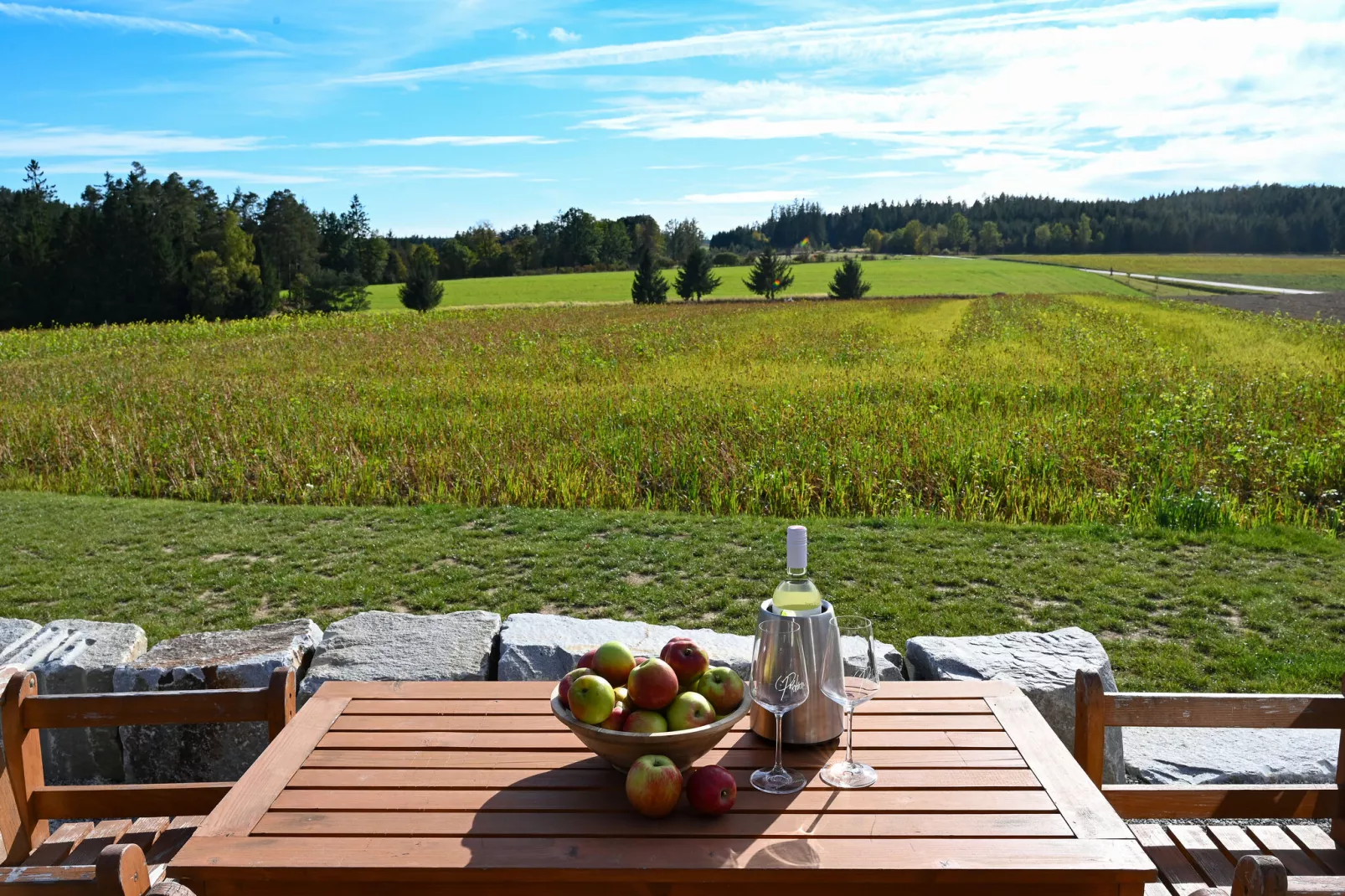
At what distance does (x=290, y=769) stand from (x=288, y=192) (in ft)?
215

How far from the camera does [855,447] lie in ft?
31.7

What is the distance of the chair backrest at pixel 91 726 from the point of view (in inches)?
104

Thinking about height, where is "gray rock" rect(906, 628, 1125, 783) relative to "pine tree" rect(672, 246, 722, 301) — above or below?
below

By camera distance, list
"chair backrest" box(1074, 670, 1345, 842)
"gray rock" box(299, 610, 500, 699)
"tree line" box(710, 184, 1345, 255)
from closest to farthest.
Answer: "chair backrest" box(1074, 670, 1345, 842) → "gray rock" box(299, 610, 500, 699) → "tree line" box(710, 184, 1345, 255)

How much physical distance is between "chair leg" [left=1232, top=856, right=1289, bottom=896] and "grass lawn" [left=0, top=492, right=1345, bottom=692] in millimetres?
3624

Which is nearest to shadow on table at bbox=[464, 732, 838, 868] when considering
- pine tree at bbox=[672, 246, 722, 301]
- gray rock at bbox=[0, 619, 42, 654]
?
gray rock at bbox=[0, 619, 42, 654]

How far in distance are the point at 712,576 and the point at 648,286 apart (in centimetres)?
5389

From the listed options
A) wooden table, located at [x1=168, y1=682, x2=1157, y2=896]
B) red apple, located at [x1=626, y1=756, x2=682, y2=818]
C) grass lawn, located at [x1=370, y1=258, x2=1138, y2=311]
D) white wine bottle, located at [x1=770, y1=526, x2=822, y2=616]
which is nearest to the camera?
wooden table, located at [x1=168, y1=682, x2=1157, y2=896]

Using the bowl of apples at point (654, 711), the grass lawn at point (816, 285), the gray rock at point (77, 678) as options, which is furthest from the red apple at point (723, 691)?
the grass lawn at point (816, 285)

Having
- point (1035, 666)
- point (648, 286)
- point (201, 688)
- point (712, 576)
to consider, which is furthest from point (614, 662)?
point (648, 286)

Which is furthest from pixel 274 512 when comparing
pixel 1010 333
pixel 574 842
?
pixel 1010 333

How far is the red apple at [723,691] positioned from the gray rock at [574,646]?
1.62 m

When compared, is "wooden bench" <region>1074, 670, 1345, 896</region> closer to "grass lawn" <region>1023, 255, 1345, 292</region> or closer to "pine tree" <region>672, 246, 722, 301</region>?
"pine tree" <region>672, 246, 722, 301</region>

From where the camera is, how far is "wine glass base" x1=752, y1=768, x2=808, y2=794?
2.20 m
